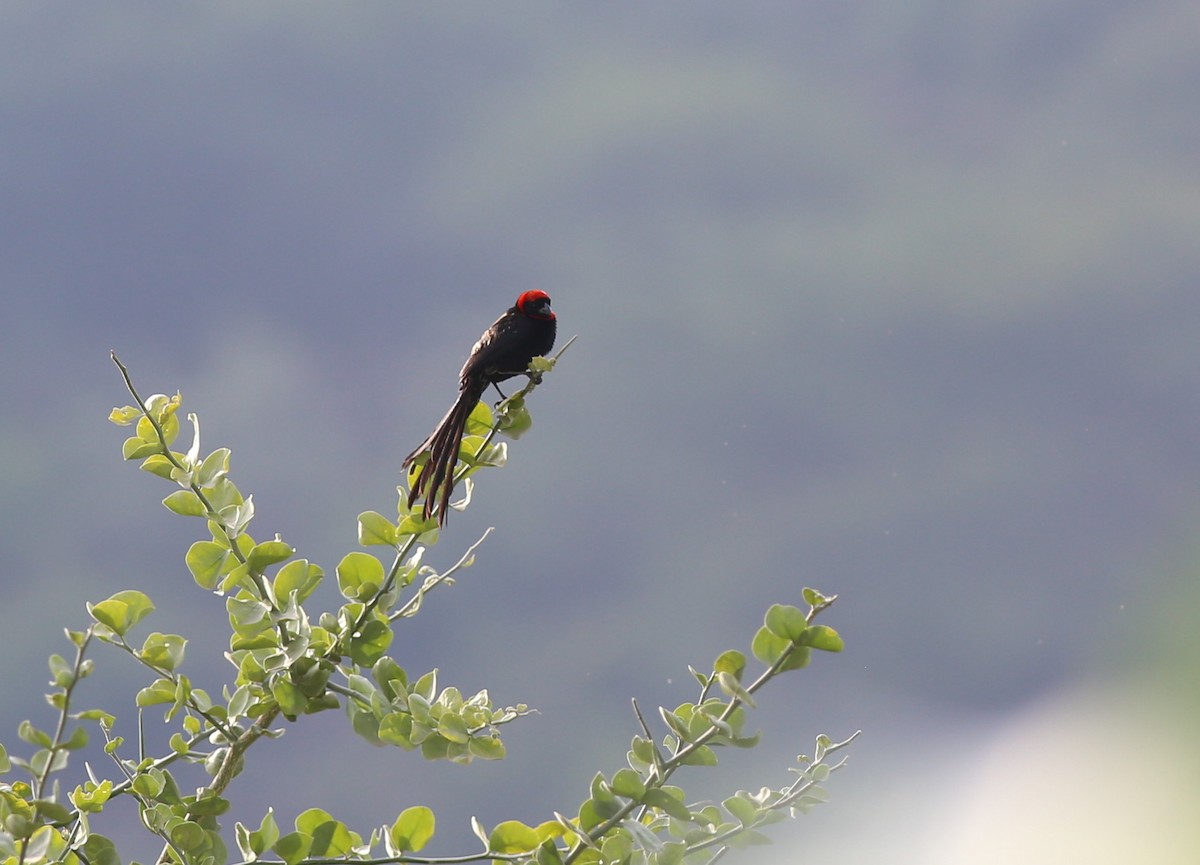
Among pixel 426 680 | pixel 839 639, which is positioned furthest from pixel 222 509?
pixel 839 639

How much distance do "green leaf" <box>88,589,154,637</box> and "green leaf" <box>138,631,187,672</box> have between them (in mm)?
45

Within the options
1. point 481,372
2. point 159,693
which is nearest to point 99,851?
point 159,693

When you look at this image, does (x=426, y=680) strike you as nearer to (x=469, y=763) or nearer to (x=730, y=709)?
(x=469, y=763)

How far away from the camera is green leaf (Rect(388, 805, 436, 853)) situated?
5.74 feet

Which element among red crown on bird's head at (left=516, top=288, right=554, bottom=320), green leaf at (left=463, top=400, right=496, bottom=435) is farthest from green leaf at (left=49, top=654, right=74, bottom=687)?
red crown on bird's head at (left=516, top=288, right=554, bottom=320)

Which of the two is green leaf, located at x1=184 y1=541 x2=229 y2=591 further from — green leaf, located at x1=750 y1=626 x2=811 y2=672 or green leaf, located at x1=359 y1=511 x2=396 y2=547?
green leaf, located at x1=750 y1=626 x2=811 y2=672

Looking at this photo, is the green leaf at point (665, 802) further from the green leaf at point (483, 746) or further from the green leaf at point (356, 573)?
the green leaf at point (356, 573)

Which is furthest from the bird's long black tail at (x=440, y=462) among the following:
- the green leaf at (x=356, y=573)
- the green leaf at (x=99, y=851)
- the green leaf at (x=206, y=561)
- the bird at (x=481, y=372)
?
the green leaf at (x=99, y=851)

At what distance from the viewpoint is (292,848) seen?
1.71 m

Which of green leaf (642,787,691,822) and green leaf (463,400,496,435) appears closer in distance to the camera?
green leaf (642,787,691,822)

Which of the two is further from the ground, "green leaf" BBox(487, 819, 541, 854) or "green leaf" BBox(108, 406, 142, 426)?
"green leaf" BBox(108, 406, 142, 426)

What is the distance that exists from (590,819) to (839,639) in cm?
51

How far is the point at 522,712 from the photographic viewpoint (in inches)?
78.5

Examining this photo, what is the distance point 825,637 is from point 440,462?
3.12 feet
